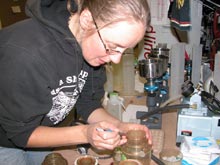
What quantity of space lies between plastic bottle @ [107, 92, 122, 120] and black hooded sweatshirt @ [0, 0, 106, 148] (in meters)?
0.45

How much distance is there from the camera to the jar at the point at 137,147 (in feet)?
3.29

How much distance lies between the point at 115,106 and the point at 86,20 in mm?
660

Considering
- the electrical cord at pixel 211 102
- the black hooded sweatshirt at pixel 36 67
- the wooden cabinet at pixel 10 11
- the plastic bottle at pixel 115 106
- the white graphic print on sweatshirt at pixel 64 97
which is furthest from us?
the wooden cabinet at pixel 10 11

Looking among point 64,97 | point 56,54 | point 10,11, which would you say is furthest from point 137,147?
point 10,11

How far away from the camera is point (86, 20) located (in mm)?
900

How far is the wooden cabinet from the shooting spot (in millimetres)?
3581

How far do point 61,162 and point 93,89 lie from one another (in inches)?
14.3

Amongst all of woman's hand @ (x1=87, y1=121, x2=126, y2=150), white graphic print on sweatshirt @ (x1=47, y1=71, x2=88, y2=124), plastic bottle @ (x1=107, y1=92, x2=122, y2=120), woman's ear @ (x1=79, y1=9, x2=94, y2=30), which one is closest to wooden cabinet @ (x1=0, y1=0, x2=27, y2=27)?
plastic bottle @ (x1=107, y1=92, x2=122, y2=120)

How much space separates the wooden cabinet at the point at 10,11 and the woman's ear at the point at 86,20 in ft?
9.81

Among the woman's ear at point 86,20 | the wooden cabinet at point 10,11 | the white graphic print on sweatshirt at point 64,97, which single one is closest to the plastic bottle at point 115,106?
the white graphic print on sweatshirt at point 64,97

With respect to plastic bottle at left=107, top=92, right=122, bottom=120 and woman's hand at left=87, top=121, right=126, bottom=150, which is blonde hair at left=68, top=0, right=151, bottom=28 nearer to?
woman's hand at left=87, top=121, right=126, bottom=150

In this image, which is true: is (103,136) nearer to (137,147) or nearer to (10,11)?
(137,147)

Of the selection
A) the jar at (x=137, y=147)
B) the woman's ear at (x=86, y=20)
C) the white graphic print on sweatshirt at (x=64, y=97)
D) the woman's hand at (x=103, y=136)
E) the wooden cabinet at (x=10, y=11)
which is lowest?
the jar at (x=137, y=147)

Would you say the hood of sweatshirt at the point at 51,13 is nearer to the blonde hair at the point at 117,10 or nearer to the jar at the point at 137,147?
the blonde hair at the point at 117,10
